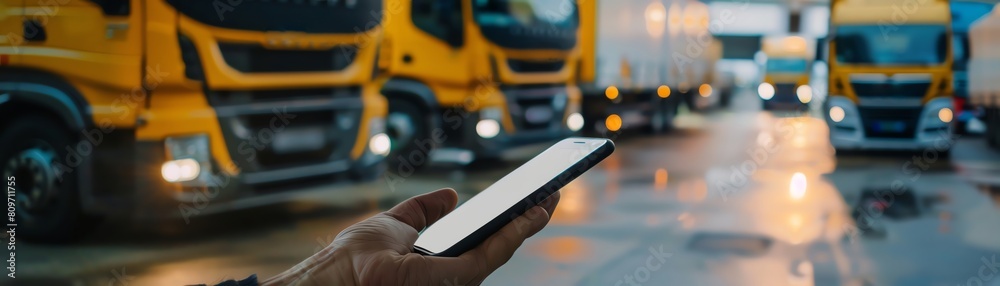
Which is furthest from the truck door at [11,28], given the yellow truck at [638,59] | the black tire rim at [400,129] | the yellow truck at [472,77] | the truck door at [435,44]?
the yellow truck at [638,59]

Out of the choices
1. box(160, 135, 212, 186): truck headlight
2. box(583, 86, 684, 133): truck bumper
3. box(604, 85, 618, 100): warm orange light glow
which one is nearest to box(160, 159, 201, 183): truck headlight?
box(160, 135, 212, 186): truck headlight

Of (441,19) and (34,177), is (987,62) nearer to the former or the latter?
(441,19)

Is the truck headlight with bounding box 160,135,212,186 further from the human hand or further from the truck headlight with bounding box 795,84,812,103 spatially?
the truck headlight with bounding box 795,84,812,103

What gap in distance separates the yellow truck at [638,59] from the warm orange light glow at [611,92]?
0.01m

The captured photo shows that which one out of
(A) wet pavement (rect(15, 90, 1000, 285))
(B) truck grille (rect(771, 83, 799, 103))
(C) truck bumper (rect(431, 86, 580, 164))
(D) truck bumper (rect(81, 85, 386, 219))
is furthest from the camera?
(B) truck grille (rect(771, 83, 799, 103))

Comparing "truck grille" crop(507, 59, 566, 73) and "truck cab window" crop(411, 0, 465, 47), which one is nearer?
"truck cab window" crop(411, 0, 465, 47)

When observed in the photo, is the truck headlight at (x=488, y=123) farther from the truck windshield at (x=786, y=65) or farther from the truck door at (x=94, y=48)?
the truck windshield at (x=786, y=65)

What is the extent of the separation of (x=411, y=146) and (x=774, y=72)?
Result: 17889 mm

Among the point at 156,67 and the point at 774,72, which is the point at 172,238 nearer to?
the point at 156,67

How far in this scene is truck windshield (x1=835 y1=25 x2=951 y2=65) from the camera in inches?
513

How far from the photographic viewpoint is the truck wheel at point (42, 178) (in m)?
5.62

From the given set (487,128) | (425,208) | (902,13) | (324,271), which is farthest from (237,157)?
(902,13)

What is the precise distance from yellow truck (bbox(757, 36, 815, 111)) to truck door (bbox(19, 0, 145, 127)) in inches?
840

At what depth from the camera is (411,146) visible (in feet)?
31.8
